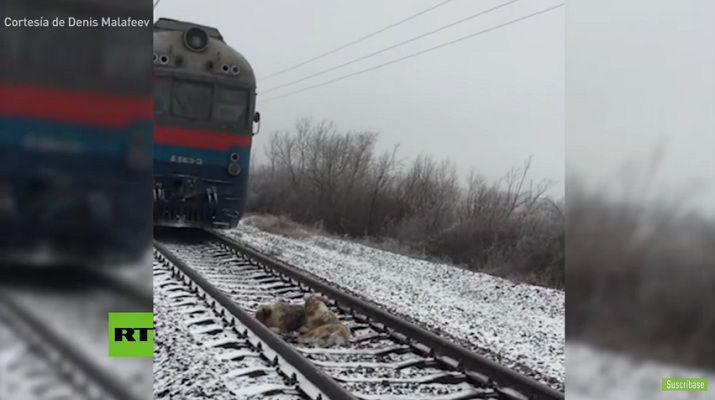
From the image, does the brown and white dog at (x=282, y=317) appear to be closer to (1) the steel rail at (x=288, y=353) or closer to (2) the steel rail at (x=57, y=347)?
(1) the steel rail at (x=288, y=353)

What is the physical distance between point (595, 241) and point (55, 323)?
2.07m

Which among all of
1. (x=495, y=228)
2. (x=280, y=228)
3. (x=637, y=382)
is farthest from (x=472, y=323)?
(x=280, y=228)

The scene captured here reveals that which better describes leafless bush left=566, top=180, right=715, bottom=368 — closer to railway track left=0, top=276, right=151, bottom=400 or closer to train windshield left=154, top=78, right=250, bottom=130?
railway track left=0, top=276, right=151, bottom=400

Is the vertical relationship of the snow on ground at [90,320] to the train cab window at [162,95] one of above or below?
below

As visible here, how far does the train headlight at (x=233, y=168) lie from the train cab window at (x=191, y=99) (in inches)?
35.2

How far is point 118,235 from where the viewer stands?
2244 mm

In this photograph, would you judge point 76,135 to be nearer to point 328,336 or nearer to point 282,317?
point 328,336

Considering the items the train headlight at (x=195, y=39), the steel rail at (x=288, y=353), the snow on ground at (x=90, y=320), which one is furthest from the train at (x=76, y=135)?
the train headlight at (x=195, y=39)

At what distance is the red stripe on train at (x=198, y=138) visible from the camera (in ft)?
32.8

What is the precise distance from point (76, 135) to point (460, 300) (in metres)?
6.53

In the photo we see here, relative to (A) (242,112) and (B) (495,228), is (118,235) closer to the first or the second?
(A) (242,112)

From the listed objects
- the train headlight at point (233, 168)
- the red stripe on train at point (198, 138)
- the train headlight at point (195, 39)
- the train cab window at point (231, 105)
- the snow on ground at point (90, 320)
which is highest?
the train headlight at point (195, 39)

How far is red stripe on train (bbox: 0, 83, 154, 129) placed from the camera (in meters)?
2.15

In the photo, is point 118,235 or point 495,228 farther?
point 495,228
